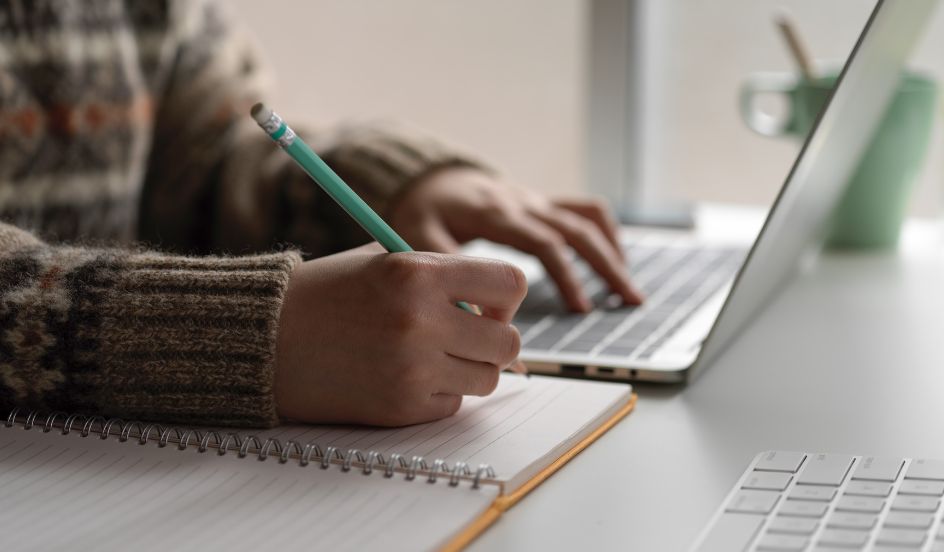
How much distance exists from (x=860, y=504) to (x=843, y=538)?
38mm

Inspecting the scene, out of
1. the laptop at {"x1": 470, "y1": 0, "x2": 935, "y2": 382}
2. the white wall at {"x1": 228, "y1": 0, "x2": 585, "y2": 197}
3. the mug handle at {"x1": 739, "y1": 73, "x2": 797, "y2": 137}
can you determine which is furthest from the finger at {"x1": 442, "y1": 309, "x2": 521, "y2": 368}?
the white wall at {"x1": 228, "y1": 0, "x2": 585, "y2": 197}

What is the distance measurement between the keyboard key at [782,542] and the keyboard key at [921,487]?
7 cm

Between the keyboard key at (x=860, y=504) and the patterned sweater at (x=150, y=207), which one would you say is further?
the patterned sweater at (x=150, y=207)

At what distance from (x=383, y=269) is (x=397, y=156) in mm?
447

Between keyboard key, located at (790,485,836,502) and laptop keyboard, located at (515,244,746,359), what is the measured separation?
22 cm

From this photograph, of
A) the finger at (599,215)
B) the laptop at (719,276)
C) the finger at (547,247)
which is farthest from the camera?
the finger at (599,215)

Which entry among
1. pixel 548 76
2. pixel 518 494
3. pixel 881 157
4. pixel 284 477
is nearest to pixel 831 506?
pixel 518 494

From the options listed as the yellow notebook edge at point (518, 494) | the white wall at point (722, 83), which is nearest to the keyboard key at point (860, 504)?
the yellow notebook edge at point (518, 494)

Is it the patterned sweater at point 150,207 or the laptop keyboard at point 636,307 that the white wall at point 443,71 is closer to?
the patterned sweater at point 150,207

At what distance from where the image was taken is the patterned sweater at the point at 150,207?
0.57m

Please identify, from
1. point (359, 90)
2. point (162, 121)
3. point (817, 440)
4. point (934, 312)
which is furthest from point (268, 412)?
point (359, 90)

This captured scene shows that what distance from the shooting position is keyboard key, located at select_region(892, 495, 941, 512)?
465 millimetres

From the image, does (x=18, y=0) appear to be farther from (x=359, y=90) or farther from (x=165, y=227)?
(x=359, y=90)

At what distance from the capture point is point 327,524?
459 millimetres
